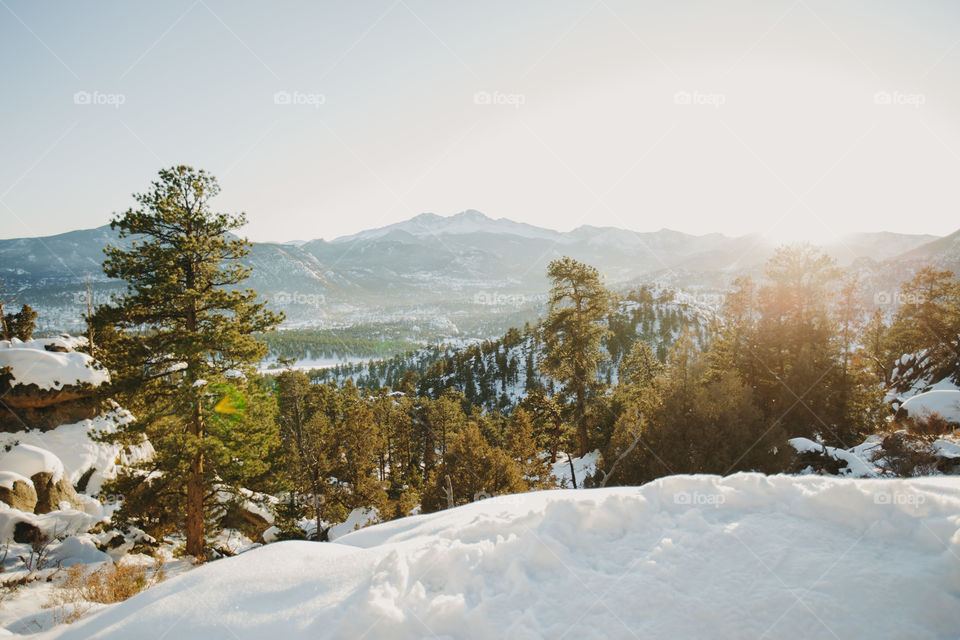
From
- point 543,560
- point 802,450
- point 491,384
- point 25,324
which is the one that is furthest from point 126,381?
point 491,384

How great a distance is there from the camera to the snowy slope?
3436 millimetres

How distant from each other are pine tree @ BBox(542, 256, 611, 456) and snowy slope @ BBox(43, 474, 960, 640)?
1406 centimetres

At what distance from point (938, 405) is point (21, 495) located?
35978 mm

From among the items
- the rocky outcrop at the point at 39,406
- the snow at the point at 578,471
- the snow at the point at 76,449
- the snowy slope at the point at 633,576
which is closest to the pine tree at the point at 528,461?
the snow at the point at 578,471

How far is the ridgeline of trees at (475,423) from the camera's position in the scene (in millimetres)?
10719

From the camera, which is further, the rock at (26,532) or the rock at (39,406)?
the rock at (39,406)

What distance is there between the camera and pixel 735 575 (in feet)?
13.0

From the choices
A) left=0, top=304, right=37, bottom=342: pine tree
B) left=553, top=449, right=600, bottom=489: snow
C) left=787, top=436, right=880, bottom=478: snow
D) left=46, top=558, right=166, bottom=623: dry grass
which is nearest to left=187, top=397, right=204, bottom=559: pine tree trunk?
left=46, top=558, right=166, bottom=623: dry grass

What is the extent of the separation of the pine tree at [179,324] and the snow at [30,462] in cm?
813

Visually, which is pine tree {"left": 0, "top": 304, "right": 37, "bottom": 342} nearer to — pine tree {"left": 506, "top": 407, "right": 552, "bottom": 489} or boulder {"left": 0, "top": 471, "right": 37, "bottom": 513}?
boulder {"left": 0, "top": 471, "right": 37, "bottom": 513}

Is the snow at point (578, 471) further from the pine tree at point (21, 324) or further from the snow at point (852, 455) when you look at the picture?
the pine tree at point (21, 324)

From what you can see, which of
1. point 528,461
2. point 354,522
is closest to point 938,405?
point 528,461

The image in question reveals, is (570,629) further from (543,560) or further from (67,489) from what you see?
(67,489)

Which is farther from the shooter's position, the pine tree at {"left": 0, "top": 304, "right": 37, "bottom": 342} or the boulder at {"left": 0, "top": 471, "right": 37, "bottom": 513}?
the pine tree at {"left": 0, "top": 304, "right": 37, "bottom": 342}
